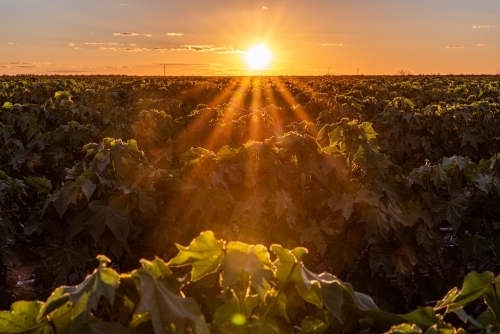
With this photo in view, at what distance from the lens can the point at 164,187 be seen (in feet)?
14.0

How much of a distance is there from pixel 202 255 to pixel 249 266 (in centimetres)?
14

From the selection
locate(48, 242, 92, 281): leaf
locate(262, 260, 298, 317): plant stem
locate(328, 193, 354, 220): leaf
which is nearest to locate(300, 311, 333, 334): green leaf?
locate(262, 260, 298, 317): plant stem

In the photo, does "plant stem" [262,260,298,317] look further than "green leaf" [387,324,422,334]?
Yes

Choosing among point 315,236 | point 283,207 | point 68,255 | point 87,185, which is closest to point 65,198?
point 87,185

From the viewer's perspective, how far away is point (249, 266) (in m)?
1.44

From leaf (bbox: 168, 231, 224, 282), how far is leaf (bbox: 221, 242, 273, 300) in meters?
0.03

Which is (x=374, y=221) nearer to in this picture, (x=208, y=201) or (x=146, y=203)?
(x=208, y=201)

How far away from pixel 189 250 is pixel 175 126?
19.8 feet

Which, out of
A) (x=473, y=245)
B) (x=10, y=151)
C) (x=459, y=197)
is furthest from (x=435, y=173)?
(x=10, y=151)

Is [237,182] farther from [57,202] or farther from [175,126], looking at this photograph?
[175,126]

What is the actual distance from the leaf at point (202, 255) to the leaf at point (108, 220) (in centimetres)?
235

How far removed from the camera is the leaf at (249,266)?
1.44 metres

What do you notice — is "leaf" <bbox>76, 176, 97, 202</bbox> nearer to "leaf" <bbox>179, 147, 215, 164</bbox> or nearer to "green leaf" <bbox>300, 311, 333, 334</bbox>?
"leaf" <bbox>179, 147, 215, 164</bbox>

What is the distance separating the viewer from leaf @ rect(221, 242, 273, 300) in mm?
1442
